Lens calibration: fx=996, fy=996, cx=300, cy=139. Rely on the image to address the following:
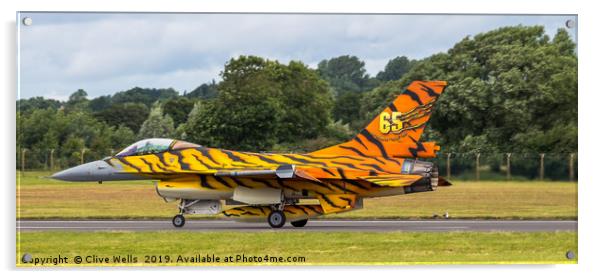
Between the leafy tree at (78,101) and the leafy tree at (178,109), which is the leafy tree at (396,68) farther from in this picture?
the leafy tree at (78,101)

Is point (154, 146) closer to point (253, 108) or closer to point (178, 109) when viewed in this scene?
point (253, 108)

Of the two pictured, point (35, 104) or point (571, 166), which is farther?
point (571, 166)

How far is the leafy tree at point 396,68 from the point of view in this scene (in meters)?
25.9

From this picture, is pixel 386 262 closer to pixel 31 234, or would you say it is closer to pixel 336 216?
pixel 31 234

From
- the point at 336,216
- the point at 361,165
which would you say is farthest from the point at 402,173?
the point at 336,216

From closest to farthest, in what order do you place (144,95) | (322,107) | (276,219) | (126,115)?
1. (276,219)
2. (144,95)
3. (322,107)
4. (126,115)

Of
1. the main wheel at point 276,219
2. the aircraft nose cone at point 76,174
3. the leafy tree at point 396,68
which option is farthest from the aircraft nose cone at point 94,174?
the leafy tree at point 396,68

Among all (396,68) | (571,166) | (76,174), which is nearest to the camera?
(571,166)

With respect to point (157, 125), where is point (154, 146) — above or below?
below

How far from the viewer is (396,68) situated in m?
28.8

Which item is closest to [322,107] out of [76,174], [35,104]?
[76,174]

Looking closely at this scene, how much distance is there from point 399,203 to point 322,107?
374cm

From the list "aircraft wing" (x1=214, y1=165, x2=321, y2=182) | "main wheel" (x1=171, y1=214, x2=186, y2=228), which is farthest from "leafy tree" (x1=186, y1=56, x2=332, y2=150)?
"main wheel" (x1=171, y1=214, x2=186, y2=228)

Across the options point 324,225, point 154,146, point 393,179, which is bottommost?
point 324,225
